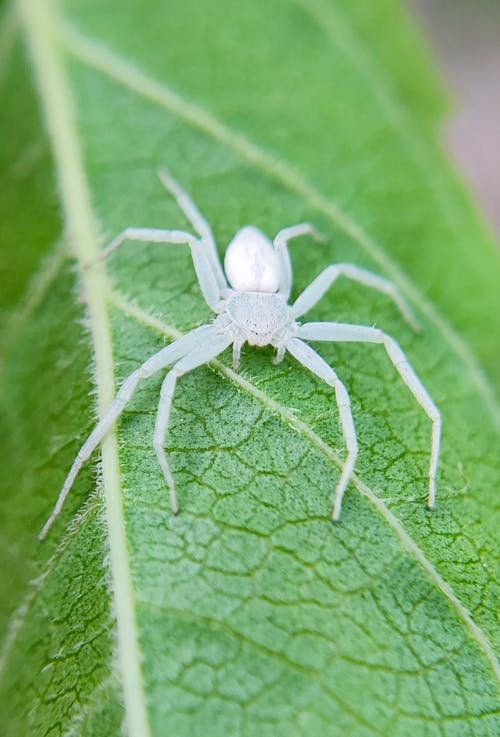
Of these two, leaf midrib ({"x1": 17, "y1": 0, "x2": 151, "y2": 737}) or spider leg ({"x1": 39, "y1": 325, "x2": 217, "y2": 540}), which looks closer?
leaf midrib ({"x1": 17, "y1": 0, "x2": 151, "y2": 737})

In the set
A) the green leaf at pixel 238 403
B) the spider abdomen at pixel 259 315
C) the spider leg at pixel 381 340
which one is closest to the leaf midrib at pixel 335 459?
→ the green leaf at pixel 238 403

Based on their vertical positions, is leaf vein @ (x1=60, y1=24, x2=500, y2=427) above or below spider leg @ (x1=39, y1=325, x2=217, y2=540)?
above

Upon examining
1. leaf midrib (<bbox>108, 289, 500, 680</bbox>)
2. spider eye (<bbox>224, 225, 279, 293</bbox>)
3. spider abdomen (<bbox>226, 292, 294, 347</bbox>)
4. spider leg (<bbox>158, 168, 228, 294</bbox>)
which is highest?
spider leg (<bbox>158, 168, 228, 294</bbox>)

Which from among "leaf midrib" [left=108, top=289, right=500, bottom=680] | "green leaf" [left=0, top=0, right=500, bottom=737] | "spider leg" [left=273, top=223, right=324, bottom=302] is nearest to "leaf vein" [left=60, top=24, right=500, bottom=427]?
"green leaf" [left=0, top=0, right=500, bottom=737]

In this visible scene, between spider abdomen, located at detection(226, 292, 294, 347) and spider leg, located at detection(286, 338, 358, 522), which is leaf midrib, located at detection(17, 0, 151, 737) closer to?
spider abdomen, located at detection(226, 292, 294, 347)

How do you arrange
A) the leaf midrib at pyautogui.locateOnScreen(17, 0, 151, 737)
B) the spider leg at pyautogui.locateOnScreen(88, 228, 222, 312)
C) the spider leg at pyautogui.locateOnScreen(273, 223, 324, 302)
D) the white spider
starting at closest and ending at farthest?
1. the leaf midrib at pyautogui.locateOnScreen(17, 0, 151, 737)
2. the white spider
3. the spider leg at pyautogui.locateOnScreen(88, 228, 222, 312)
4. the spider leg at pyautogui.locateOnScreen(273, 223, 324, 302)

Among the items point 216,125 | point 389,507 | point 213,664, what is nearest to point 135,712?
point 213,664

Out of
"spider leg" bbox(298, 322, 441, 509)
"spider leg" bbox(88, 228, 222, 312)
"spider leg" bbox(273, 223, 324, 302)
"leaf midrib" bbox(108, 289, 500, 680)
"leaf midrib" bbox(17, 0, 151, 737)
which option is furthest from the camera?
"spider leg" bbox(273, 223, 324, 302)

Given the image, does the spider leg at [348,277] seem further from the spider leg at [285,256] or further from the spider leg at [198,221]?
the spider leg at [198,221]
